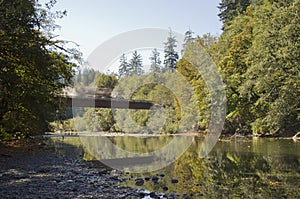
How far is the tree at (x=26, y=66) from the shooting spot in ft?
35.4

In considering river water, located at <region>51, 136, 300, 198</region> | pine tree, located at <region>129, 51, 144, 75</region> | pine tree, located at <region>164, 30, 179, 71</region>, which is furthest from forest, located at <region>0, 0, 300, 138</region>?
pine tree, located at <region>129, 51, 144, 75</region>

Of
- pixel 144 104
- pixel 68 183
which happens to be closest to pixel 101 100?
pixel 144 104

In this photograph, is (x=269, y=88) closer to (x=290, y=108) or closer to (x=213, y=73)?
(x=290, y=108)

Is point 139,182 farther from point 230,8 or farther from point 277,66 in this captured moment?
point 230,8

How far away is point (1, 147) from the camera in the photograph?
60.9ft

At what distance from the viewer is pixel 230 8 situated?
5569 centimetres

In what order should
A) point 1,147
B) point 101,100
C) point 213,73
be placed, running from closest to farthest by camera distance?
point 1,147
point 213,73
point 101,100

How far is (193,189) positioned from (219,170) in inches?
146

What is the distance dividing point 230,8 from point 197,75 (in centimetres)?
1939

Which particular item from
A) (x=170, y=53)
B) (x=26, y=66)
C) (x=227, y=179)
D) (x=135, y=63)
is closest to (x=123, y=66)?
(x=135, y=63)

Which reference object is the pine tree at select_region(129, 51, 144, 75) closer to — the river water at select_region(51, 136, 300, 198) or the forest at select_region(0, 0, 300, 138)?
the forest at select_region(0, 0, 300, 138)

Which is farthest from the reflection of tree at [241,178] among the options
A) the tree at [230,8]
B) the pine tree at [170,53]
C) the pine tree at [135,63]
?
the pine tree at [135,63]

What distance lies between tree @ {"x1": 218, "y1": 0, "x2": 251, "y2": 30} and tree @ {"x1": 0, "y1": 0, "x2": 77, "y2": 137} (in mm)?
38082

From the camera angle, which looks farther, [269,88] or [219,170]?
[269,88]
